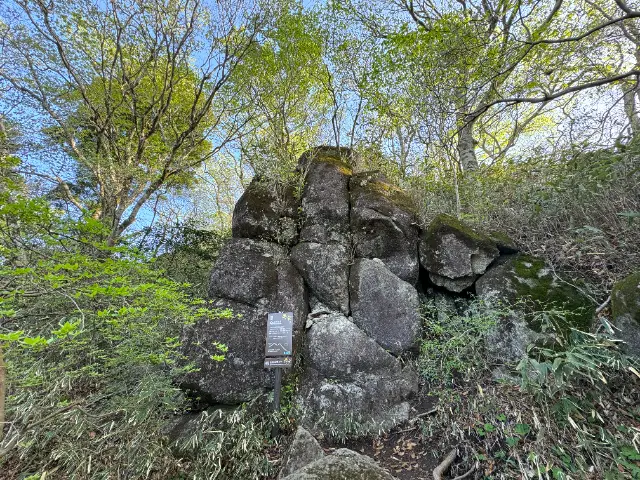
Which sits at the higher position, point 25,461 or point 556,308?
point 556,308

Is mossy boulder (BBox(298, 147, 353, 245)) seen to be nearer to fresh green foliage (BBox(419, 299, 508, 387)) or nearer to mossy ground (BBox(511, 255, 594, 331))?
fresh green foliage (BBox(419, 299, 508, 387))

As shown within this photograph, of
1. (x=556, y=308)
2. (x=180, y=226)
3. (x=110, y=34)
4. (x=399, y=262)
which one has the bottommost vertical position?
(x=556, y=308)

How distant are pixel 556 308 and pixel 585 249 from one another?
91 centimetres

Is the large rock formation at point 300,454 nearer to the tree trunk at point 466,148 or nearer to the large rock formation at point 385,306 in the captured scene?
the large rock formation at point 385,306

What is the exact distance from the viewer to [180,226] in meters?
6.64

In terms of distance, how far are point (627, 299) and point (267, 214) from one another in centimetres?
491

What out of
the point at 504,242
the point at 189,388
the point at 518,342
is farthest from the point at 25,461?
the point at 504,242

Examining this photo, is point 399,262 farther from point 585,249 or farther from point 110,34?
point 110,34

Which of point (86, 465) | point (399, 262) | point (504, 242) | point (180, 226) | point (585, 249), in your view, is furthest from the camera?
point (180, 226)

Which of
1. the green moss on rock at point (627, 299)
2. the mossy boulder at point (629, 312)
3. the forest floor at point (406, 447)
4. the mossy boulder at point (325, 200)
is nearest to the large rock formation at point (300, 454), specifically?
the forest floor at point (406, 447)

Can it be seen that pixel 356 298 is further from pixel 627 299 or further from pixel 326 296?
pixel 627 299

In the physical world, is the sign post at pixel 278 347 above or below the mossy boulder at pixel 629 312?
below

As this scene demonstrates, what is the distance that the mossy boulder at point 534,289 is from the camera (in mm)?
3152

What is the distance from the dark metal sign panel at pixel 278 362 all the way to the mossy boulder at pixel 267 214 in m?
2.24
